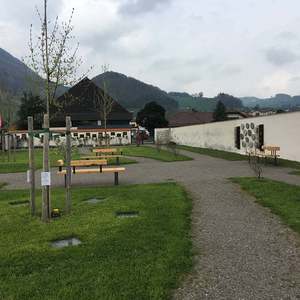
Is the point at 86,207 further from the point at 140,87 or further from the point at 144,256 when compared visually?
the point at 140,87

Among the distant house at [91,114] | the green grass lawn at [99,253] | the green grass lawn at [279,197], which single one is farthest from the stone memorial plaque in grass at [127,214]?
the distant house at [91,114]

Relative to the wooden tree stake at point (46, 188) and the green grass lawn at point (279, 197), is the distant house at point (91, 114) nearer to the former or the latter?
the green grass lawn at point (279, 197)

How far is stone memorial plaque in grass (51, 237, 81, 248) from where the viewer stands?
23.5 ft

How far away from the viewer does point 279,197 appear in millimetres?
11555

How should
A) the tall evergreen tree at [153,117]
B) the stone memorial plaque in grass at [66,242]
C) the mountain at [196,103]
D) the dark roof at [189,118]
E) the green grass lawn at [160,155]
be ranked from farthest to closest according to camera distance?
the mountain at [196,103] → the dark roof at [189,118] → the tall evergreen tree at [153,117] → the green grass lawn at [160,155] → the stone memorial plaque in grass at [66,242]

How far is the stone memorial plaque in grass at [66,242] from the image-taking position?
7.17 metres

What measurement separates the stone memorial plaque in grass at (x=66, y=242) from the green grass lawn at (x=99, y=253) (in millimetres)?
102

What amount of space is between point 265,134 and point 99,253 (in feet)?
76.7

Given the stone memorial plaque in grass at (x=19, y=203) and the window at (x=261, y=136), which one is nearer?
the stone memorial plaque in grass at (x=19, y=203)

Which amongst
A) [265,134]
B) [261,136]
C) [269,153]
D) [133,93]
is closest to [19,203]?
[269,153]

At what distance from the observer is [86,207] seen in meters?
Result: 10.5

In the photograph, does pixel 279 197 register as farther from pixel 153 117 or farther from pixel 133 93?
pixel 133 93

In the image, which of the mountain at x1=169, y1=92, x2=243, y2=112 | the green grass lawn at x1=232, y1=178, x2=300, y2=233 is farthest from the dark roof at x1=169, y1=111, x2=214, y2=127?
the green grass lawn at x1=232, y1=178, x2=300, y2=233

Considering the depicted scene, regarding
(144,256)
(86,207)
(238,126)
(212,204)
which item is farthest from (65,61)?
(238,126)
